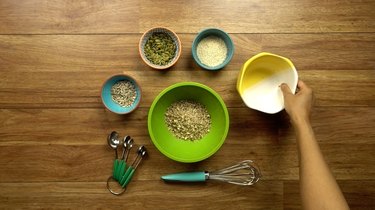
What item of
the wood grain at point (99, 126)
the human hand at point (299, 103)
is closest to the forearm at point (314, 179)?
the human hand at point (299, 103)

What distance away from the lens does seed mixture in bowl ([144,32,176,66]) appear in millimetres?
1052

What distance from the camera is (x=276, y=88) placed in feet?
3.51

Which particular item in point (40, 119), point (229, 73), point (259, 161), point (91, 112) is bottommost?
point (40, 119)

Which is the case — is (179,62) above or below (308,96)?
below

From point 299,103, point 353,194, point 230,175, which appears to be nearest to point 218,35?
point 299,103

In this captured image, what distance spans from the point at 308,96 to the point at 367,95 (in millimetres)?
253

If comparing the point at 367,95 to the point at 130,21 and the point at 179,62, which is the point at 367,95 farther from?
the point at 130,21

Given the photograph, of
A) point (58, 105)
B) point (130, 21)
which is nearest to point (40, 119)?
point (58, 105)

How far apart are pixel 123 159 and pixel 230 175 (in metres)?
0.33

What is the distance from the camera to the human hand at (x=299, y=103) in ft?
3.20

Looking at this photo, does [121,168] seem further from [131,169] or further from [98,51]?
[98,51]

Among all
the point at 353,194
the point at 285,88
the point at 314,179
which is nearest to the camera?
the point at 314,179

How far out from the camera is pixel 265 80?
1080 millimetres

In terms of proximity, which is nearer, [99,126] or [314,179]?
[314,179]
